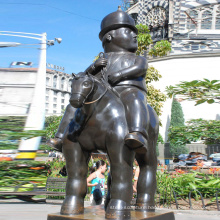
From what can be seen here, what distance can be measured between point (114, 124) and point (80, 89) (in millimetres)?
490

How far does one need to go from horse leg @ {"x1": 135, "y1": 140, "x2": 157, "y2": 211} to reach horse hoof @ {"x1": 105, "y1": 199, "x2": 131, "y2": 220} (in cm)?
56

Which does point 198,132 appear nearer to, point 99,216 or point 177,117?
point 177,117

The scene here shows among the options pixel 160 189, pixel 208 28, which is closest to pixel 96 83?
pixel 160 189

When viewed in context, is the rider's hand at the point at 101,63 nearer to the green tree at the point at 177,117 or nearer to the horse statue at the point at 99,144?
the horse statue at the point at 99,144

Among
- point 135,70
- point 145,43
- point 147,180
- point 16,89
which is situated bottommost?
point 147,180

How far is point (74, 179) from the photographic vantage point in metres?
3.34

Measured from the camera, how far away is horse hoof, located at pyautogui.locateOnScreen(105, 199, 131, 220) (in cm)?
300

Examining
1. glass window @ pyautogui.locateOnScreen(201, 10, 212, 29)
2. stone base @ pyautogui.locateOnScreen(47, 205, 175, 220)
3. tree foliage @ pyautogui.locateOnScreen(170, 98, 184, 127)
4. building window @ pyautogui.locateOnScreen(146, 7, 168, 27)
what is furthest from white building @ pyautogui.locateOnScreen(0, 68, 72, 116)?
building window @ pyautogui.locateOnScreen(146, 7, 168, 27)

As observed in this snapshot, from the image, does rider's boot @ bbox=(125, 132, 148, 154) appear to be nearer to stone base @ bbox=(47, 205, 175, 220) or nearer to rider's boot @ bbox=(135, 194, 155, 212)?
stone base @ bbox=(47, 205, 175, 220)

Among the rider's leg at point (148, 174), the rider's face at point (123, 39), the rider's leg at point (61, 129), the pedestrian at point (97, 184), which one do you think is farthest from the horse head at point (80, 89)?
the pedestrian at point (97, 184)

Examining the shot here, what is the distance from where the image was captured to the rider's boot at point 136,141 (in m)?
2.97

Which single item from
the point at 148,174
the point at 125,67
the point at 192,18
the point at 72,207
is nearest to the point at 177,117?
the point at 192,18

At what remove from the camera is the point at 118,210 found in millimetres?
3016

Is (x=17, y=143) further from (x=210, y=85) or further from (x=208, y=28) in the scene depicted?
(x=208, y=28)
